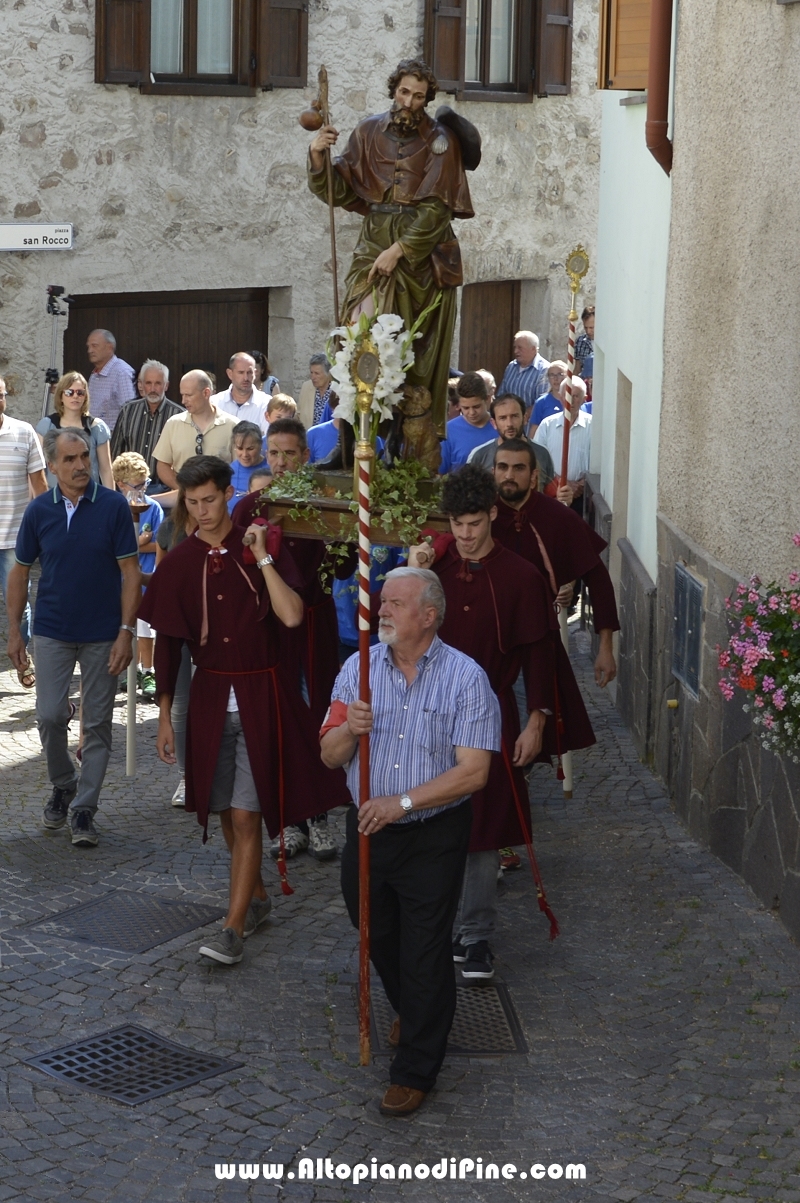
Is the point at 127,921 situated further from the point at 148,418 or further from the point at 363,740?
the point at 148,418

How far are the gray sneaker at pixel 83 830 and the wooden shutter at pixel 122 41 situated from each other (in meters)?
9.19

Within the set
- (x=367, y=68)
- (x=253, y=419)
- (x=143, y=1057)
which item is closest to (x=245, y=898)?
(x=143, y=1057)

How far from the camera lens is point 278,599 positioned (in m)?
6.84

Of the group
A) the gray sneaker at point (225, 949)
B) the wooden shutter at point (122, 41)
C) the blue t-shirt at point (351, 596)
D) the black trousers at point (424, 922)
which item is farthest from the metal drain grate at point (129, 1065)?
the wooden shutter at point (122, 41)

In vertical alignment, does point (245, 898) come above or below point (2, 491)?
below

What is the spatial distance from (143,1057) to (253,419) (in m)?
7.83

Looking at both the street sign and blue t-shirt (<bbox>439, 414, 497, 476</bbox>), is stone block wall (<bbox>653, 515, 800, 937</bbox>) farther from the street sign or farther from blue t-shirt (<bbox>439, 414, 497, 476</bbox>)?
the street sign

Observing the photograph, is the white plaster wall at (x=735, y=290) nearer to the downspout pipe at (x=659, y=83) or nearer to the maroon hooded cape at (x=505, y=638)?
the downspout pipe at (x=659, y=83)

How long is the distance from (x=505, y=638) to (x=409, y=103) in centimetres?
246

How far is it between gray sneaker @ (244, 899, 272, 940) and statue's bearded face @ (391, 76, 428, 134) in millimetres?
3476

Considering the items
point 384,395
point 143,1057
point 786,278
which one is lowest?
point 143,1057

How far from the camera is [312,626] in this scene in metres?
8.32

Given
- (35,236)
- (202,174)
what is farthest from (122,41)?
(35,236)

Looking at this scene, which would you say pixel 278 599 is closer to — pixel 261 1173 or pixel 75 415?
pixel 261 1173
